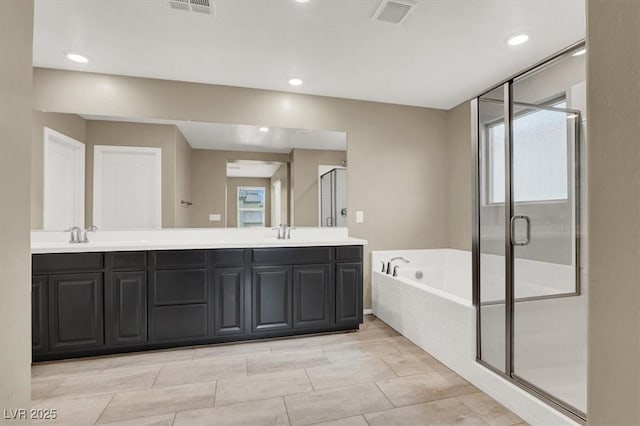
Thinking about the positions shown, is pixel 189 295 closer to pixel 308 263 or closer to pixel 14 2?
pixel 308 263

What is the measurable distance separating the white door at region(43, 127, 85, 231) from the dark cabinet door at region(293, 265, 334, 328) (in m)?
1.99

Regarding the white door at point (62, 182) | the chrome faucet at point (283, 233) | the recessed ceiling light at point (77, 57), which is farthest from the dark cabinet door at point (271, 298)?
the recessed ceiling light at point (77, 57)

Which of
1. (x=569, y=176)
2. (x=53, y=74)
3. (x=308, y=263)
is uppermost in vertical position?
(x=53, y=74)

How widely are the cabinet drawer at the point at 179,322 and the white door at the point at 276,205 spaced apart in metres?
1.09

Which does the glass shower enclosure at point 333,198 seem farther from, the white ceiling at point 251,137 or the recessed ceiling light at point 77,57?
the recessed ceiling light at point 77,57

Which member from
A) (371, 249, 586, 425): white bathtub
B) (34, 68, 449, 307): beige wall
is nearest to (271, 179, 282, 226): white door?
(34, 68, 449, 307): beige wall

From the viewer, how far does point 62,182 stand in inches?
108

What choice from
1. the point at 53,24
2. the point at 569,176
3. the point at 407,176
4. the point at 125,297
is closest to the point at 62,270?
the point at 125,297

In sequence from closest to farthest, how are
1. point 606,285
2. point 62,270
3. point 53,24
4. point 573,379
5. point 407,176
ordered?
point 606,285, point 573,379, point 53,24, point 62,270, point 407,176

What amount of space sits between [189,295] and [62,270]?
2.98ft

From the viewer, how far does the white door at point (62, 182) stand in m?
2.68

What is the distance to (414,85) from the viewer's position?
3.15m

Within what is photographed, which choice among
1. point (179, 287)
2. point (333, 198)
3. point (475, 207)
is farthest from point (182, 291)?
point (475, 207)

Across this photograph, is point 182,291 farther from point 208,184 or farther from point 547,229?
point 547,229
